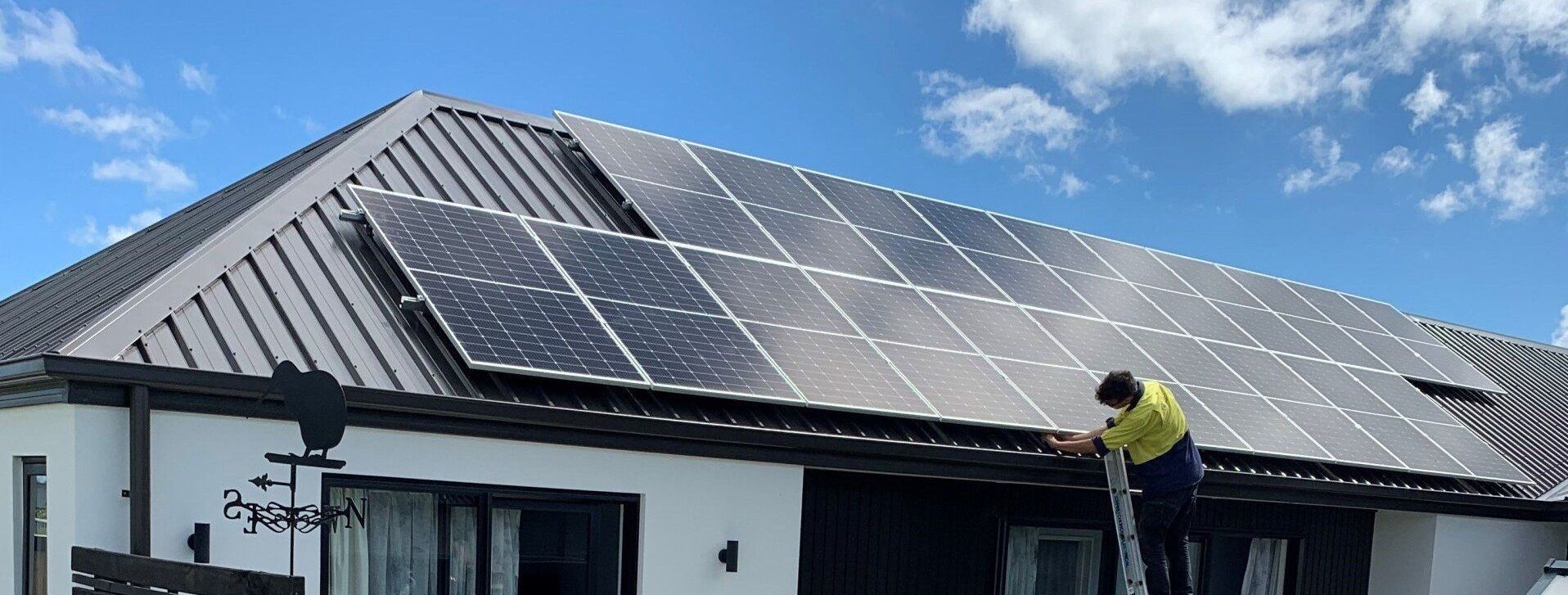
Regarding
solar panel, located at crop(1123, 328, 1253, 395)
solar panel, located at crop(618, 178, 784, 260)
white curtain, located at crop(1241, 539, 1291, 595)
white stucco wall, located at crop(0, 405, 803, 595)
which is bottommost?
white curtain, located at crop(1241, 539, 1291, 595)

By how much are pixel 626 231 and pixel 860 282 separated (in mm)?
2326

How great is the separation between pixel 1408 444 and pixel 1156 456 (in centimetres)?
546

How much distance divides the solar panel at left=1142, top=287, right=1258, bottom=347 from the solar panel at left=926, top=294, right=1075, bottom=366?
2.65 m

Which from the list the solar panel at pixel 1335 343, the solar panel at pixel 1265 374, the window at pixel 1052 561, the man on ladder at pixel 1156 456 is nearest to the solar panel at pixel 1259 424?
the solar panel at pixel 1265 374

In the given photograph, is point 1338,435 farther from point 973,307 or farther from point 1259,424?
point 973,307

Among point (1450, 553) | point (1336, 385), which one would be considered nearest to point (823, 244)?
point (1336, 385)

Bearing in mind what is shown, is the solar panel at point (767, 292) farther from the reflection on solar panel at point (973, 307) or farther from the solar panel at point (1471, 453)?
the solar panel at point (1471, 453)

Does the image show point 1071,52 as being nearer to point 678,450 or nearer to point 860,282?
point 860,282

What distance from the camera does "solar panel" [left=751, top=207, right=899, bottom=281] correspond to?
1237 cm

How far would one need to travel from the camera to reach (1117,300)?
14.5 meters

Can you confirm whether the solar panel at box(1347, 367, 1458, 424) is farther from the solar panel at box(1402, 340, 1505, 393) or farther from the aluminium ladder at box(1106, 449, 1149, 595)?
the aluminium ladder at box(1106, 449, 1149, 595)

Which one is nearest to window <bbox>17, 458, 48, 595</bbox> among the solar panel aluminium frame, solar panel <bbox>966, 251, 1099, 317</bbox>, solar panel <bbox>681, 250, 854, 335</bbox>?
the solar panel aluminium frame

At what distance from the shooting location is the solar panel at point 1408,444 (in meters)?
14.1

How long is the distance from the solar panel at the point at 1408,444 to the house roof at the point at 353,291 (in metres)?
0.24
